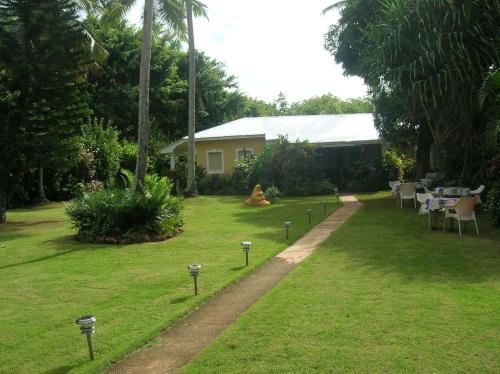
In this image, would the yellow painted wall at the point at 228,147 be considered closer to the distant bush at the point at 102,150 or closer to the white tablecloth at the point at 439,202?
the distant bush at the point at 102,150

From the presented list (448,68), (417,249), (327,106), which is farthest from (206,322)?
(327,106)

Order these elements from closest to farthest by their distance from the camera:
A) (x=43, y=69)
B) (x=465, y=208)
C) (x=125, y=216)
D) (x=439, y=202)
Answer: (x=465, y=208) < (x=439, y=202) < (x=125, y=216) < (x=43, y=69)

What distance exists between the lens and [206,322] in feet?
18.4

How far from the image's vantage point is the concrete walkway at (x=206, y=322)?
14.8ft

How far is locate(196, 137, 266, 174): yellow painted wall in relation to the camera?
2655cm

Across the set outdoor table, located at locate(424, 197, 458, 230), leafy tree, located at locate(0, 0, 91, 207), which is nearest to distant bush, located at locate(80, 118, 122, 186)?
leafy tree, located at locate(0, 0, 91, 207)

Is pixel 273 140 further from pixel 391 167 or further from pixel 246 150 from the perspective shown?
pixel 391 167

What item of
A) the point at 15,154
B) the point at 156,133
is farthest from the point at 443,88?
the point at 156,133

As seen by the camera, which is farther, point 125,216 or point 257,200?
point 257,200

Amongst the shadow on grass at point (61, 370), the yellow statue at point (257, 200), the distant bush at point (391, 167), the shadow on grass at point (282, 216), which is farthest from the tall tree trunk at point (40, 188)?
the shadow on grass at point (61, 370)

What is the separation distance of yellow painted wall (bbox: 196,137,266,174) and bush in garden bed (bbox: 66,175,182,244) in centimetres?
1435

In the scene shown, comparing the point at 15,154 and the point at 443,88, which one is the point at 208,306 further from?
the point at 15,154

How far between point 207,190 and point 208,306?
1919 centimetres

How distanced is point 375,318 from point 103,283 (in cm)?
410
